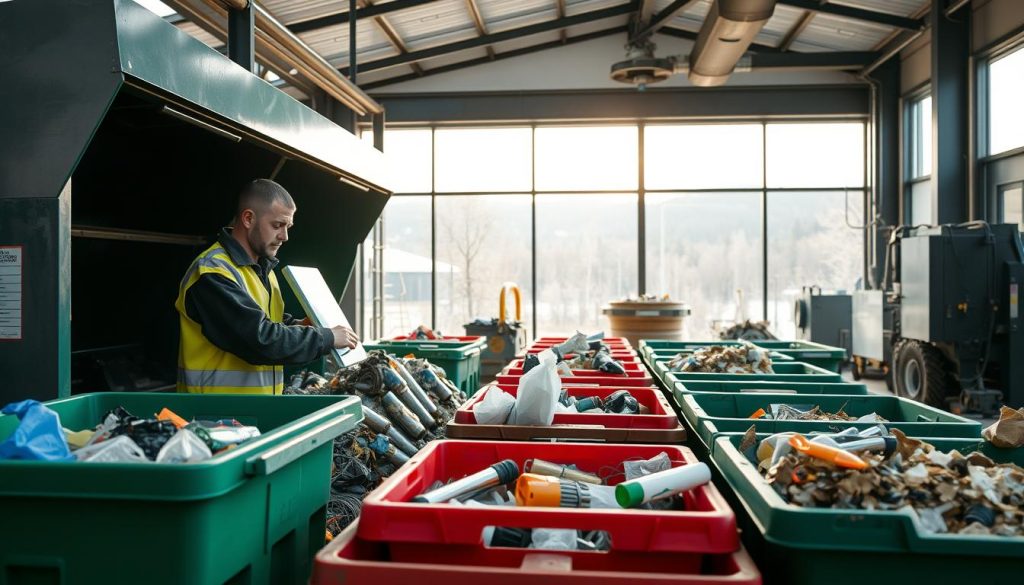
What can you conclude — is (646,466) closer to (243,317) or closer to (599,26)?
(243,317)

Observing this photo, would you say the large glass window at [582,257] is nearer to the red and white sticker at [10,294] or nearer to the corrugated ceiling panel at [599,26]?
the corrugated ceiling panel at [599,26]

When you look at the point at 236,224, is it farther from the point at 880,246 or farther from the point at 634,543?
the point at 880,246

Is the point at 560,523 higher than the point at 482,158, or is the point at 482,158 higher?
the point at 482,158

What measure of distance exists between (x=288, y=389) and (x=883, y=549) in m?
2.97

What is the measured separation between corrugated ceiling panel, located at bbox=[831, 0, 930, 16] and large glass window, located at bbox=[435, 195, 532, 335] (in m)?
4.87

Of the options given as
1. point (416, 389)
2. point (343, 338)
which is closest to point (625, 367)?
point (416, 389)

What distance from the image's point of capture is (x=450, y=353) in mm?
4523

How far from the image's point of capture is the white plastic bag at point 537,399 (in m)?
1.97

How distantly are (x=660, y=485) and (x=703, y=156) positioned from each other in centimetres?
1030

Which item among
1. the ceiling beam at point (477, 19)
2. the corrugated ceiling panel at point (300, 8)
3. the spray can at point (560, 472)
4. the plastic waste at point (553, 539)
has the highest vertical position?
the ceiling beam at point (477, 19)

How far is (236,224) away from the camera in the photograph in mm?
2576

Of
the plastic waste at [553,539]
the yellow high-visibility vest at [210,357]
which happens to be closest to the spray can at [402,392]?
the yellow high-visibility vest at [210,357]

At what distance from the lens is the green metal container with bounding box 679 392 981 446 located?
6.06 ft

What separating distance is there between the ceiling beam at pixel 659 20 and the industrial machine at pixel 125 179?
634 centimetres
